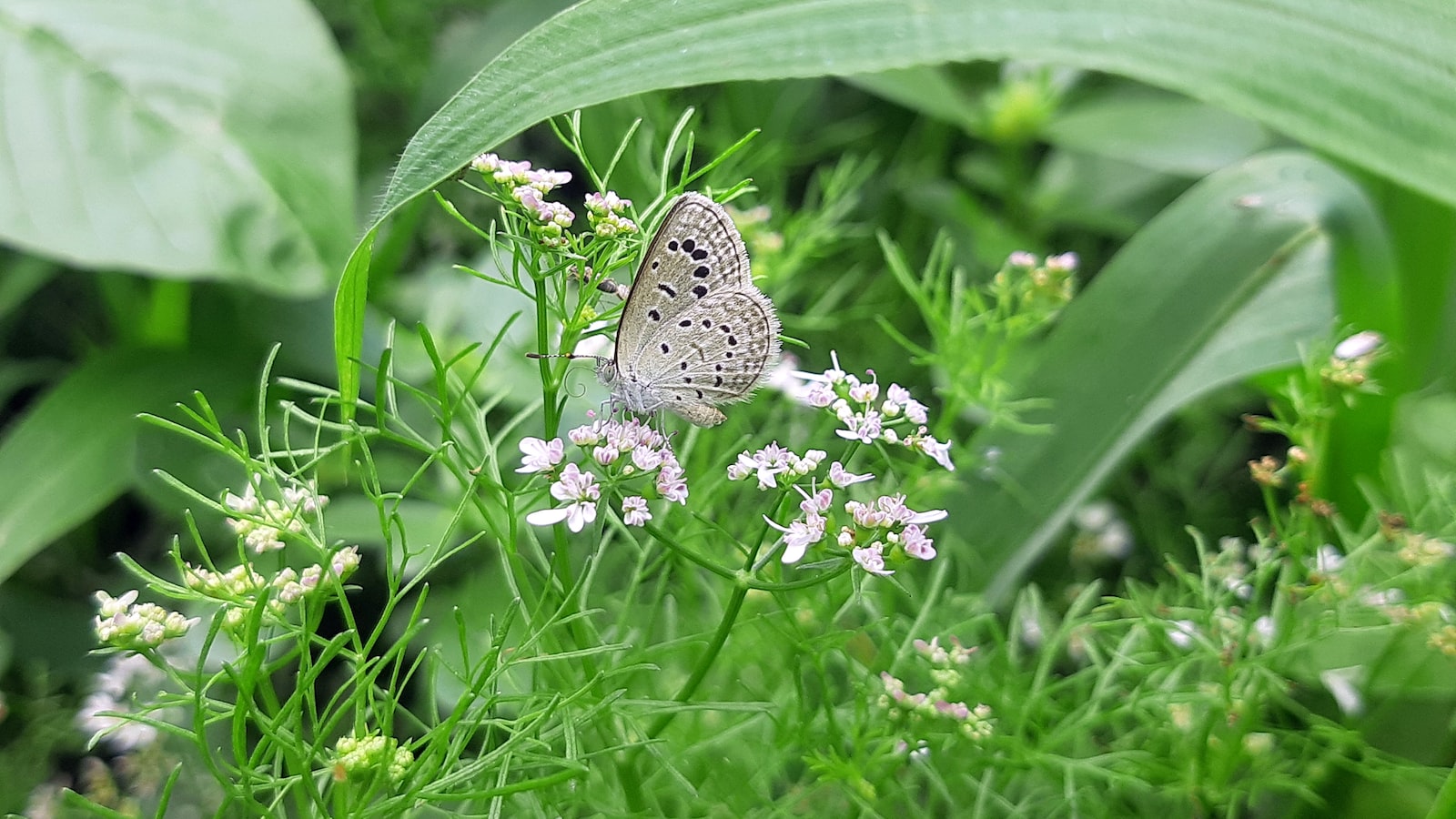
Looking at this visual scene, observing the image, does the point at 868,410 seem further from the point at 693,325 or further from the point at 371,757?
the point at 371,757

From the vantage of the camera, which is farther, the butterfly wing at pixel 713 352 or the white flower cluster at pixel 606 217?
the butterfly wing at pixel 713 352

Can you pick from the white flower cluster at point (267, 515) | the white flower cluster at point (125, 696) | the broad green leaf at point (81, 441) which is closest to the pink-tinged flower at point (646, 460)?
the white flower cluster at point (267, 515)

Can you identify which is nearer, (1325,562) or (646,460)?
(646,460)

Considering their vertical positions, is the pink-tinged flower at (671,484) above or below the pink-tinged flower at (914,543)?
above

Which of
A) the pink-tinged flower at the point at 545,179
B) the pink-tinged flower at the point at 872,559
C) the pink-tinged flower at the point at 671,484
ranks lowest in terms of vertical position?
the pink-tinged flower at the point at 872,559

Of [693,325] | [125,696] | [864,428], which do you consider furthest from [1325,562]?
[125,696]

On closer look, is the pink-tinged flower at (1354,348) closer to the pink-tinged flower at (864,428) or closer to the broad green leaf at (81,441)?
the pink-tinged flower at (864,428)

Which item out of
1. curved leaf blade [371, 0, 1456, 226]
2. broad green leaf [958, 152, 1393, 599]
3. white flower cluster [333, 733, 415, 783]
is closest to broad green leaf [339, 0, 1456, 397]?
curved leaf blade [371, 0, 1456, 226]
